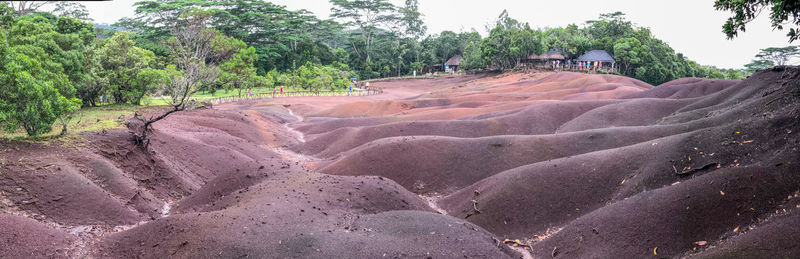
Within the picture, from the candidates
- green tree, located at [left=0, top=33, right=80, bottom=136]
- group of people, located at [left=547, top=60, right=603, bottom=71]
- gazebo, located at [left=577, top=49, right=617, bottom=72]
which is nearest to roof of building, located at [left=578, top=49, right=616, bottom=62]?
gazebo, located at [left=577, top=49, right=617, bottom=72]

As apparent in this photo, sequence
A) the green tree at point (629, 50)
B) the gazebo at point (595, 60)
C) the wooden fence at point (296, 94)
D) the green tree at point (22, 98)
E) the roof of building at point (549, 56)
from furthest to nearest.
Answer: the roof of building at point (549, 56), the gazebo at point (595, 60), the green tree at point (629, 50), the wooden fence at point (296, 94), the green tree at point (22, 98)

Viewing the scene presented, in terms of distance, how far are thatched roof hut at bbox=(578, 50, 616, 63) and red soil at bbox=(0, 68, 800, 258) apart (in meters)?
40.1

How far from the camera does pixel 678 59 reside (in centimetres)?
6788

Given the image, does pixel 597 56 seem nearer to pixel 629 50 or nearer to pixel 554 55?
pixel 629 50

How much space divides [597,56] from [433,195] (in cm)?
5559

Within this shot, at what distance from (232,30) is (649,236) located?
68698mm

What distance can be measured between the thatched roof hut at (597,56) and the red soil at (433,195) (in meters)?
40.1

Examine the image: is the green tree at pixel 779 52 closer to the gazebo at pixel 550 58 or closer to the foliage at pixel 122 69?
the gazebo at pixel 550 58

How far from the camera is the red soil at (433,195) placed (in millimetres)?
10805

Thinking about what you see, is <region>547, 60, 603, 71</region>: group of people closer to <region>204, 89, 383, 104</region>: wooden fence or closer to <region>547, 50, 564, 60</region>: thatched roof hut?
<region>547, 50, 564, 60</region>: thatched roof hut

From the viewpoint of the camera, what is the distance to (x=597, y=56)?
68125mm

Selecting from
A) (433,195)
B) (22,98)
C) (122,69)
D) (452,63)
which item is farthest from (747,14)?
(452,63)

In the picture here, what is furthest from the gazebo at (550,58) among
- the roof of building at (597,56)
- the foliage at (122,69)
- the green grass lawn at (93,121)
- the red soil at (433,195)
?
the foliage at (122,69)

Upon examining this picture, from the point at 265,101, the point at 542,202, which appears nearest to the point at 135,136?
the point at 542,202
